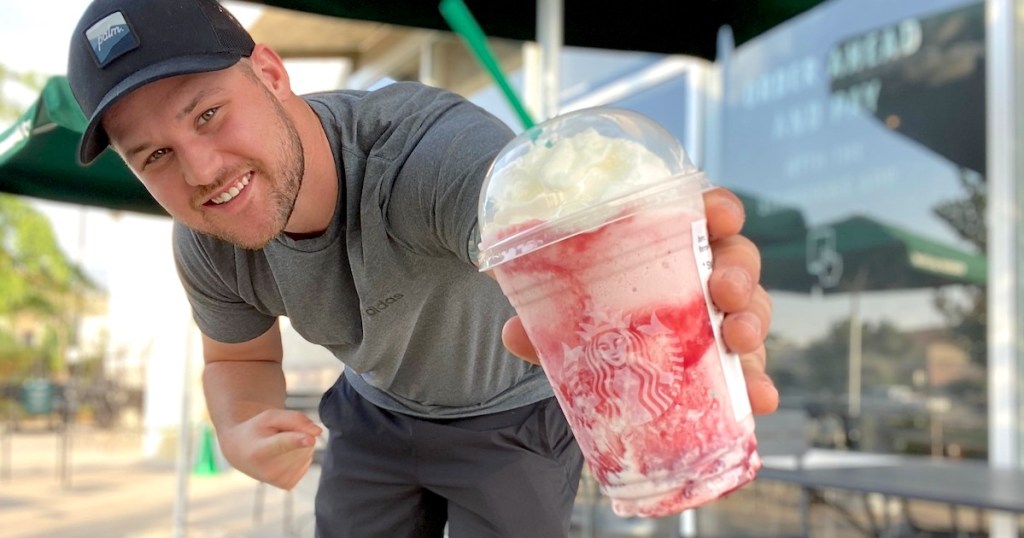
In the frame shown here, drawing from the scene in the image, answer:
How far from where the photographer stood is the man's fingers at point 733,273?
0.76m

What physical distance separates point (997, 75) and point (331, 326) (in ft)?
13.2

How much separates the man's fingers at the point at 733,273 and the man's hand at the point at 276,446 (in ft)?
2.16

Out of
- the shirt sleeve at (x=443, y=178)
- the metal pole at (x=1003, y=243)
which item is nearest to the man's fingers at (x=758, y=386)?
the shirt sleeve at (x=443, y=178)

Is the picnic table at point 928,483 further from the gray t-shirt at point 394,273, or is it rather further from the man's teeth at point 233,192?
the man's teeth at point 233,192

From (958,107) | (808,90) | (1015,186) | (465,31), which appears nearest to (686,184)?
(465,31)

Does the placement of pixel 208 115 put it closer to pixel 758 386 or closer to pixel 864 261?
pixel 758 386

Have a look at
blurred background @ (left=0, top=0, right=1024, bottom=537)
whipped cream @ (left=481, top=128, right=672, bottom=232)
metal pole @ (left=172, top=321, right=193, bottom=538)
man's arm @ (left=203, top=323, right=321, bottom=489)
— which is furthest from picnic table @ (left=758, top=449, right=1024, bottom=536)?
metal pole @ (left=172, top=321, right=193, bottom=538)

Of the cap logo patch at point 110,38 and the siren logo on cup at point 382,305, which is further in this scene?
the siren logo on cup at point 382,305

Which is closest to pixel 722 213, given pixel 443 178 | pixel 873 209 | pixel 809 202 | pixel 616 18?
pixel 443 178

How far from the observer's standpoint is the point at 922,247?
4695 mm

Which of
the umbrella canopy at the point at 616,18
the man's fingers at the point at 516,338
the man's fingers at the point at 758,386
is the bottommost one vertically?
the man's fingers at the point at 758,386

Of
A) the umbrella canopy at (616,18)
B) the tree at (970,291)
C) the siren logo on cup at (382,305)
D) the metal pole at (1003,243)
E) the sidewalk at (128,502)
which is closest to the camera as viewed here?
the siren logo on cup at (382,305)

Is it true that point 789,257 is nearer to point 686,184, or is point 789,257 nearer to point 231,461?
point 231,461

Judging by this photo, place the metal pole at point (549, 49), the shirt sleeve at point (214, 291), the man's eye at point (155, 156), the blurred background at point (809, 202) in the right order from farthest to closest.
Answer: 1. the blurred background at point (809, 202)
2. the metal pole at point (549, 49)
3. the shirt sleeve at point (214, 291)
4. the man's eye at point (155, 156)
